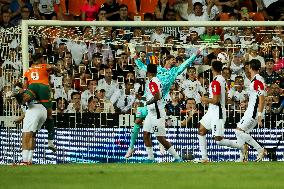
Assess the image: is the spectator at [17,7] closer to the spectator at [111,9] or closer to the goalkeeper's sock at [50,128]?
the spectator at [111,9]

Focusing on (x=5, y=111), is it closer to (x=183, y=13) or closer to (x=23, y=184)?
(x=183, y=13)

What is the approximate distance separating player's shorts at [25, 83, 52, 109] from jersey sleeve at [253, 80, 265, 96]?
168 inches

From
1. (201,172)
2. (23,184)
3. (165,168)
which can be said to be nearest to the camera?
(23,184)

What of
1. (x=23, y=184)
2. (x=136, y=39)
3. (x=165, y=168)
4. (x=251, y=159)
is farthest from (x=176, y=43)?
(x=23, y=184)

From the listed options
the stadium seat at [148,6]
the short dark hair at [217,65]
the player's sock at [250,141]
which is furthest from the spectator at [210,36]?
the stadium seat at [148,6]

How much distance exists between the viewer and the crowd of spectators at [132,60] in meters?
25.6

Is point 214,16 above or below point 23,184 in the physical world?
above

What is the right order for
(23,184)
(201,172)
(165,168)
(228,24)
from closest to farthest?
(23,184)
(201,172)
(165,168)
(228,24)

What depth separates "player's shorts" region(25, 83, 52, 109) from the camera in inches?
878

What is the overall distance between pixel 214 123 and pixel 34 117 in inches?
147

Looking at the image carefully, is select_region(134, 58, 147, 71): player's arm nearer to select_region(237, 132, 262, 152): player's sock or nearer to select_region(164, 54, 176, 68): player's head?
select_region(164, 54, 176, 68): player's head

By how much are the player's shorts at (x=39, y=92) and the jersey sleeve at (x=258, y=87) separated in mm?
4260

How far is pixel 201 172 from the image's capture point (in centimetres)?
1848

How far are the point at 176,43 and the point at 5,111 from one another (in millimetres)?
4413
